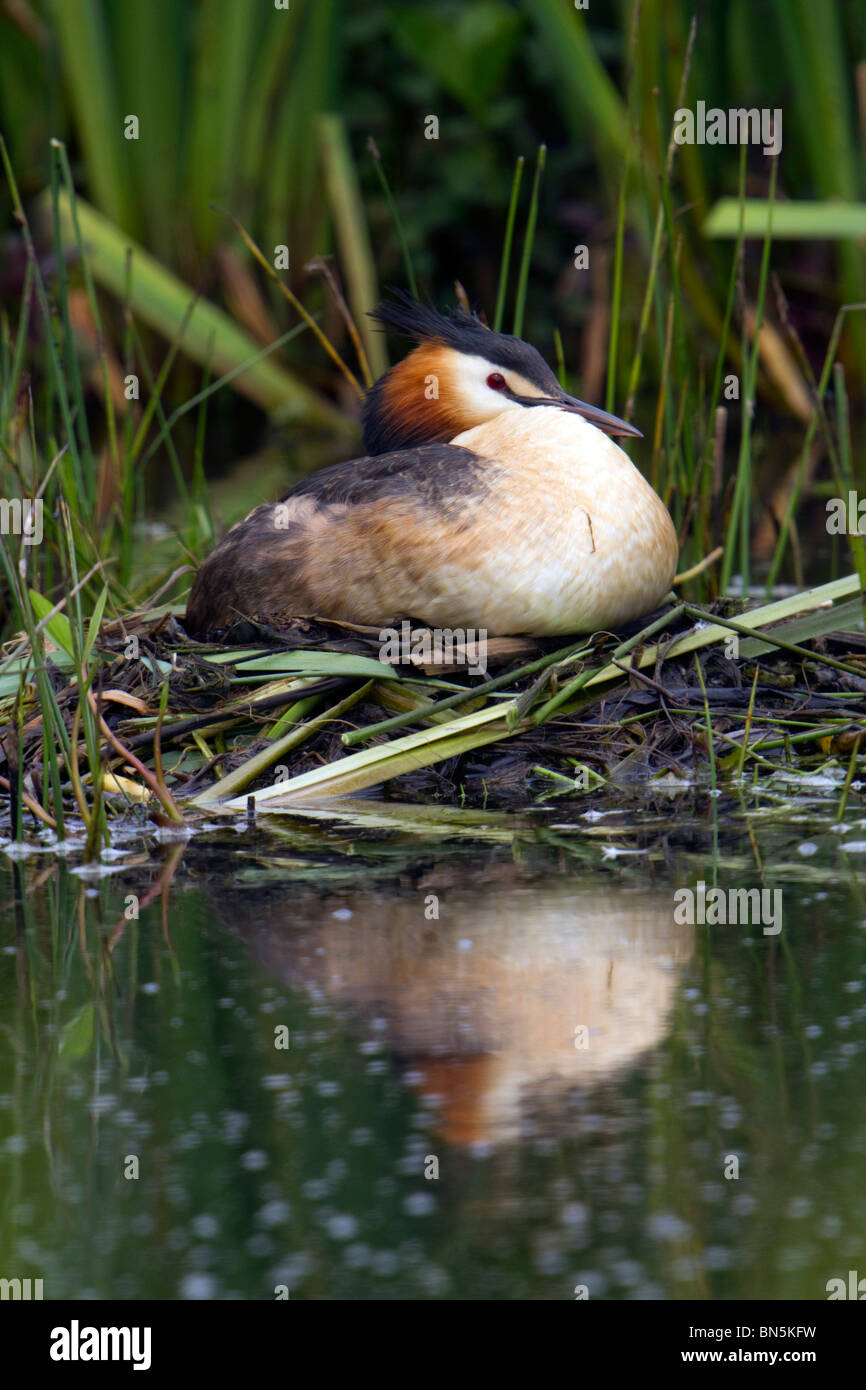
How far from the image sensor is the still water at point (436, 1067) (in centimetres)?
203

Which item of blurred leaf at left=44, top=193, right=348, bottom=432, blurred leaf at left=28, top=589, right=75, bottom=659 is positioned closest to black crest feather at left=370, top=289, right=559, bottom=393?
blurred leaf at left=28, top=589, right=75, bottom=659

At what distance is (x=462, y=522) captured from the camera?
4270mm

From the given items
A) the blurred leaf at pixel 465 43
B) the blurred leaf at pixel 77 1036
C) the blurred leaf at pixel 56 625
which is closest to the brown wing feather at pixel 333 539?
the blurred leaf at pixel 56 625

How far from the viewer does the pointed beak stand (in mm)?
4559

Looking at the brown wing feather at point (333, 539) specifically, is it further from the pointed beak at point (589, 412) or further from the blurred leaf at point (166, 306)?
the blurred leaf at point (166, 306)

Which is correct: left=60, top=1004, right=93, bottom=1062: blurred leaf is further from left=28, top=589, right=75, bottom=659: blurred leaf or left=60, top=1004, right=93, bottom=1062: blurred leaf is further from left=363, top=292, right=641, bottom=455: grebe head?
left=363, top=292, right=641, bottom=455: grebe head

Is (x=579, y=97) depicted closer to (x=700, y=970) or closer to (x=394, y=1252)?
(x=700, y=970)

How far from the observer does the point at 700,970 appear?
284 cm

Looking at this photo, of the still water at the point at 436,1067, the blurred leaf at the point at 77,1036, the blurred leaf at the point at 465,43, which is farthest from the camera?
the blurred leaf at the point at 465,43

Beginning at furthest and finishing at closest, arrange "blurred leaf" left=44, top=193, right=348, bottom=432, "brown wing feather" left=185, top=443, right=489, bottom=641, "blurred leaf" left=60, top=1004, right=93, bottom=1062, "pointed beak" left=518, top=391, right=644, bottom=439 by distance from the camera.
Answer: "blurred leaf" left=44, top=193, right=348, bottom=432 < "pointed beak" left=518, top=391, right=644, bottom=439 < "brown wing feather" left=185, top=443, right=489, bottom=641 < "blurred leaf" left=60, top=1004, right=93, bottom=1062

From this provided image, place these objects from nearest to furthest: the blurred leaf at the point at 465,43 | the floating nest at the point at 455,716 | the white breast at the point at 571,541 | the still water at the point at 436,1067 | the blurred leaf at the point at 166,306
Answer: the still water at the point at 436,1067 → the floating nest at the point at 455,716 → the white breast at the point at 571,541 → the blurred leaf at the point at 166,306 → the blurred leaf at the point at 465,43

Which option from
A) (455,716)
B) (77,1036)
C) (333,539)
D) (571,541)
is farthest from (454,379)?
(77,1036)

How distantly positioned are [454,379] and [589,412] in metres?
0.39

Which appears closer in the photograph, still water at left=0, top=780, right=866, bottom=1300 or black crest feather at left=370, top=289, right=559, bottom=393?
still water at left=0, top=780, right=866, bottom=1300
